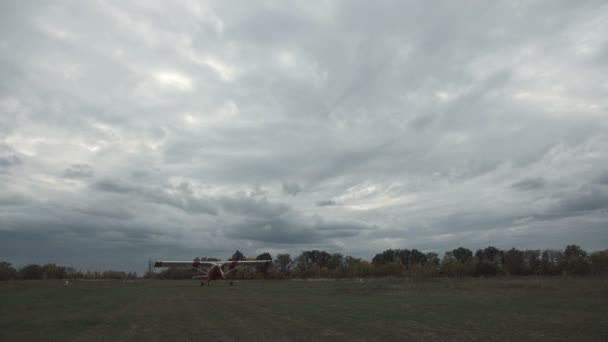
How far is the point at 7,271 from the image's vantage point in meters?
105

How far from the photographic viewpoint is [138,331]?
610 inches

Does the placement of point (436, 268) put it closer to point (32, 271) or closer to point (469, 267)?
point (469, 267)

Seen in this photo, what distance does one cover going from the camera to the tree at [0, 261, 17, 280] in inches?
3936

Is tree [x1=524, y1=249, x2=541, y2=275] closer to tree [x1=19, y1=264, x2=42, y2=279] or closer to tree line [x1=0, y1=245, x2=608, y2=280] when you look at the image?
tree line [x1=0, y1=245, x2=608, y2=280]

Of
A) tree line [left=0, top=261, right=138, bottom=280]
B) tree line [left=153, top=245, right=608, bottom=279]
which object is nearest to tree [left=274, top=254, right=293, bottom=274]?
tree line [left=153, top=245, right=608, bottom=279]

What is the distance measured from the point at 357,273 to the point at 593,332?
116106 mm

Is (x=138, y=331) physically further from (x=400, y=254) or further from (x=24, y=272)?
(x=400, y=254)

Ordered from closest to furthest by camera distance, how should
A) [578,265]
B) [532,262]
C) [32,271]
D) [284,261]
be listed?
1. [578,265]
2. [532,262]
3. [32,271]
4. [284,261]

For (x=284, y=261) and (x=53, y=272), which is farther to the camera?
(x=284, y=261)

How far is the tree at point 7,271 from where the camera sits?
99975 millimetres

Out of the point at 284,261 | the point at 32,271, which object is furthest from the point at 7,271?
the point at 284,261

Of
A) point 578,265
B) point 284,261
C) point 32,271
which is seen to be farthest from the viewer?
point 284,261

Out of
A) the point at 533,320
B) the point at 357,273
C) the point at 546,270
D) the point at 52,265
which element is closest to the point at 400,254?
the point at 357,273

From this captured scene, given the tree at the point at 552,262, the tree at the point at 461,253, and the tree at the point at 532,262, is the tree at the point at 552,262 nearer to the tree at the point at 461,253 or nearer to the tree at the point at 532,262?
the tree at the point at 532,262
